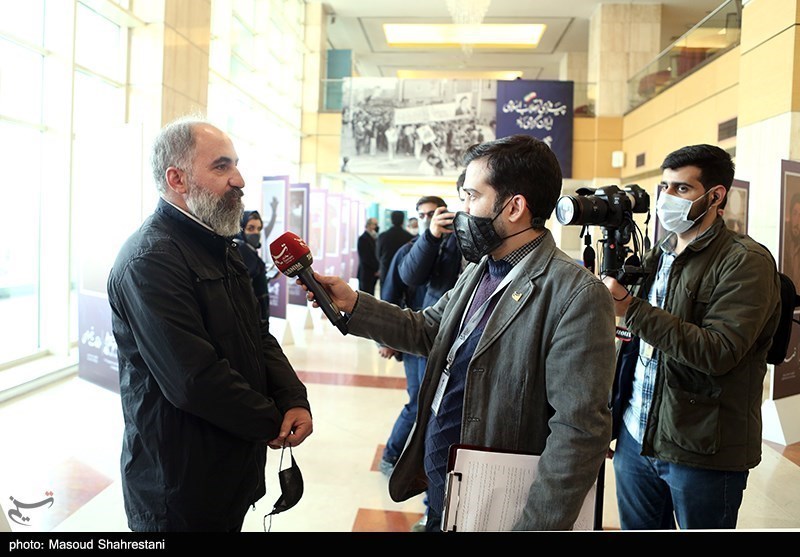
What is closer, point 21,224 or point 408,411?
point 408,411

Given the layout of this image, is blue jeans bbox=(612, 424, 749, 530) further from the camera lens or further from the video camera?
the camera lens

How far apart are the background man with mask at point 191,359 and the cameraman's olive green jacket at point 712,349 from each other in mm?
1036

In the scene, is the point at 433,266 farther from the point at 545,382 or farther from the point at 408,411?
the point at 545,382

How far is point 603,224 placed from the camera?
178 cm

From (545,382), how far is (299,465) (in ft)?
9.06

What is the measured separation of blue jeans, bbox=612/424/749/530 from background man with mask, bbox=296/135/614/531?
0.73 m

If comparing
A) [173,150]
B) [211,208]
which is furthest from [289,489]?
[173,150]

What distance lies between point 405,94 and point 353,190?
34.4 ft

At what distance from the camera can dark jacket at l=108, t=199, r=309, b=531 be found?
1.45 m

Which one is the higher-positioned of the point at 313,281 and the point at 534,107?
the point at 534,107

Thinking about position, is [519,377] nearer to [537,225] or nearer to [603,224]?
[537,225]

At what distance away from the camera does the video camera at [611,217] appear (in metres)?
1.69

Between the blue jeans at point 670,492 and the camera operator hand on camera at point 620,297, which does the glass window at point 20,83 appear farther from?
the blue jeans at point 670,492

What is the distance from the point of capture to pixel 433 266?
3.26 metres
